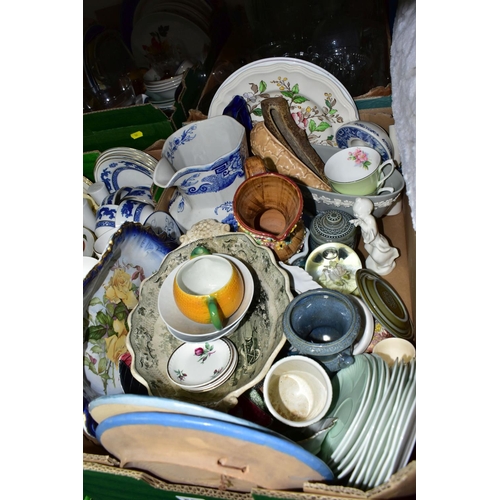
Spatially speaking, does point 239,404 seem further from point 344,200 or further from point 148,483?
point 344,200

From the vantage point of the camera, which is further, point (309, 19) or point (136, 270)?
point (309, 19)

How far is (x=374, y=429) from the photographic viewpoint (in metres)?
0.56

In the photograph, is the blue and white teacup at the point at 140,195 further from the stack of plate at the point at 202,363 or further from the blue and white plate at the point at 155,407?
the blue and white plate at the point at 155,407

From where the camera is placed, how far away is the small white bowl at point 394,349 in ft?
2.52

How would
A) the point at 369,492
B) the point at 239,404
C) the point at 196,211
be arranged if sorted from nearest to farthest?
the point at 369,492 < the point at 239,404 < the point at 196,211

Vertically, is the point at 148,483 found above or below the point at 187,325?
below

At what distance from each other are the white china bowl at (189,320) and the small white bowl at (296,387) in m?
0.12

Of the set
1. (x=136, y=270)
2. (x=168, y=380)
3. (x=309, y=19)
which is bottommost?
(x=168, y=380)

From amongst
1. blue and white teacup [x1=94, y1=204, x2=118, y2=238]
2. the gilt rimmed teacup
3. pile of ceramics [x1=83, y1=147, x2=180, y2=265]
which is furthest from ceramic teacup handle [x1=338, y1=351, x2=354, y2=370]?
blue and white teacup [x1=94, y1=204, x2=118, y2=238]

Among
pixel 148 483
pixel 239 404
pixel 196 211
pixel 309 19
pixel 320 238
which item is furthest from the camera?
pixel 309 19

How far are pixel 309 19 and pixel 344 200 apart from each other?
1.03m

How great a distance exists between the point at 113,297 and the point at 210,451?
17.2 inches

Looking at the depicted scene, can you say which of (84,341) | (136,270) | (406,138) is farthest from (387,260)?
(84,341)

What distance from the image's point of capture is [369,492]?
487 millimetres
